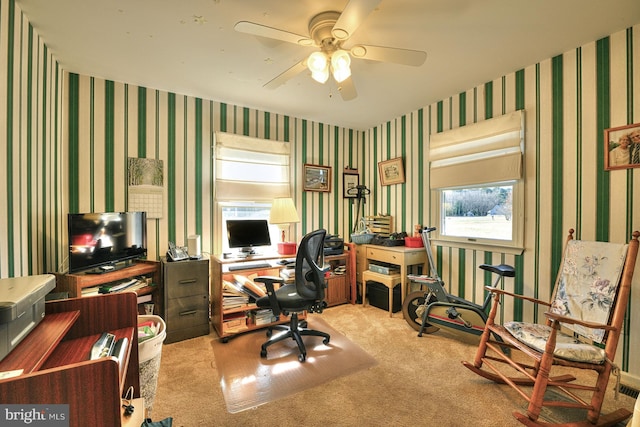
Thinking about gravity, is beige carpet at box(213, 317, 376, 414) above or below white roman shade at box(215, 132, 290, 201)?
below

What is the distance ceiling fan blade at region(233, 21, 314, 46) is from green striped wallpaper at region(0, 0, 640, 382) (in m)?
1.34

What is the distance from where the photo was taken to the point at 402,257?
3.09 meters

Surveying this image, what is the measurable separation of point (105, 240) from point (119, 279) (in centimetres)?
35

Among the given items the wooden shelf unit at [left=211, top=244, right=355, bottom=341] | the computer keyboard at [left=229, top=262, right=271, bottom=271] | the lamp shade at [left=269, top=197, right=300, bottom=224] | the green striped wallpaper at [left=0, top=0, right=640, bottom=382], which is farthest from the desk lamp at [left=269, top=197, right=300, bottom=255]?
the green striped wallpaper at [left=0, top=0, right=640, bottom=382]

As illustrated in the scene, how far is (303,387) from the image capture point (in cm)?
190

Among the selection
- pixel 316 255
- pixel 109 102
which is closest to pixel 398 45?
pixel 316 255

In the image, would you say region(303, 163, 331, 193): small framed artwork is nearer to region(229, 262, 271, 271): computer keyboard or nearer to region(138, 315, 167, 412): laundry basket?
region(229, 262, 271, 271): computer keyboard

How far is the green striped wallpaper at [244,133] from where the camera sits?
70.2 inches

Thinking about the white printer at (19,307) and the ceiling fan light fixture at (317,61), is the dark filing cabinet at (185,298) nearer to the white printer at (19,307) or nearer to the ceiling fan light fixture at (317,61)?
the white printer at (19,307)

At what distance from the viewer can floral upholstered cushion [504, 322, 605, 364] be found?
5.06 feet

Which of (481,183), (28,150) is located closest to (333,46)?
(481,183)

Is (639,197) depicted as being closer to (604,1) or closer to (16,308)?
(604,1)

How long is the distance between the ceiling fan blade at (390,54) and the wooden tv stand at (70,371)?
1.85m

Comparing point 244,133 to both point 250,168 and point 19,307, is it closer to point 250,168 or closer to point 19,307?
point 250,168
